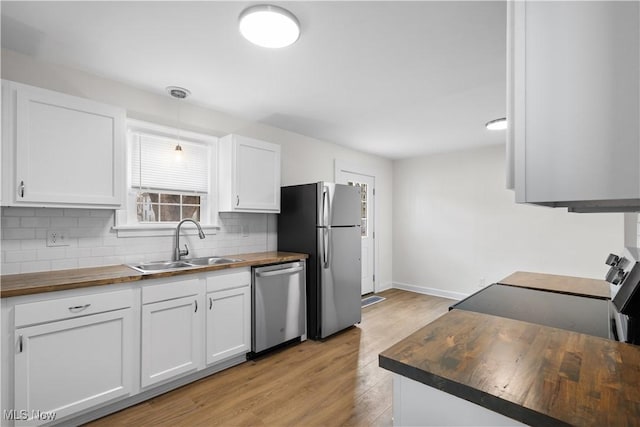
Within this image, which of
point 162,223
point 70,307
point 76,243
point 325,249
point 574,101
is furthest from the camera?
point 325,249

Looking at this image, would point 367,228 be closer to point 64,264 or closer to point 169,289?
point 169,289

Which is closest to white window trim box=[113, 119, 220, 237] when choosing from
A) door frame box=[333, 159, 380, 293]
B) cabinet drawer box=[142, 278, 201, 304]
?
cabinet drawer box=[142, 278, 201, 304]

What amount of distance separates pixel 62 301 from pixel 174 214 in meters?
1.30

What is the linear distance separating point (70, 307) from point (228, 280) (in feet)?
3.48

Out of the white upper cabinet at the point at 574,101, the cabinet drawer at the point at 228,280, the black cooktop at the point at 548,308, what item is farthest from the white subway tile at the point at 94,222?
the white upper cabinet at the point at 574,101

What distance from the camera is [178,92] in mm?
2707

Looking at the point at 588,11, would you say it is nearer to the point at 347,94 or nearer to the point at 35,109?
the point at 347,94

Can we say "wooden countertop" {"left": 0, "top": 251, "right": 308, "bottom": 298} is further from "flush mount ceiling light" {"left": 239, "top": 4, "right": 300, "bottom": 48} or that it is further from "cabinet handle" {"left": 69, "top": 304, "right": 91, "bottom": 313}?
"flush mount ceiling light" {"left": 239, "top": 4, "right": 300, "bottom": 48}

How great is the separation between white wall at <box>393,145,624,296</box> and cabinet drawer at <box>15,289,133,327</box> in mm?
4497

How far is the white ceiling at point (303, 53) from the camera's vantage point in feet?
5.57

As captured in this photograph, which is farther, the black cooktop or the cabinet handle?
the cabinet handle

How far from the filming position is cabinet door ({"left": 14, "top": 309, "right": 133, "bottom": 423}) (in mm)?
1715

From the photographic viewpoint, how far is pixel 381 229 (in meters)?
5.46

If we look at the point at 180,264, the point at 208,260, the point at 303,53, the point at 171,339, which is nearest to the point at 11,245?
the point at 180,264
